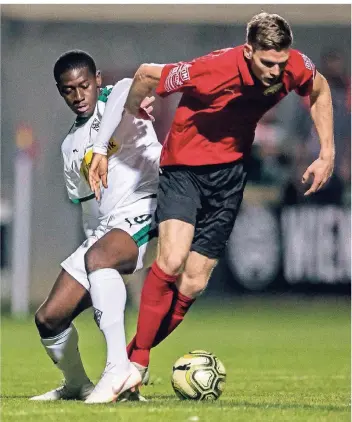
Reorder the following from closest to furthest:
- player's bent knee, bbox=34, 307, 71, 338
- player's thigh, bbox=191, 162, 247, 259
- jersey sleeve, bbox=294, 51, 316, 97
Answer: jersey sleeve, bbox=294, 51, 316, 97, player's bent knee, bbox=34, 307, 71, 338, player's thigh, bbox=191, 162, 247, 259

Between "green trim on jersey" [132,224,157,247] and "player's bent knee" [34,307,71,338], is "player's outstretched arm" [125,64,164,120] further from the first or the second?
"player's bent knee" [34,307,71,338]

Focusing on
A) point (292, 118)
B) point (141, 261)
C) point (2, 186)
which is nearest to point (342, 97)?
point (292, 118)

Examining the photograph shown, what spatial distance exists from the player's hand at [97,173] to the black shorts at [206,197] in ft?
1.58

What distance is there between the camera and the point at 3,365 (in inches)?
454

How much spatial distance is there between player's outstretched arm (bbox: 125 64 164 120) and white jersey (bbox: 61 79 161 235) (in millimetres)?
359

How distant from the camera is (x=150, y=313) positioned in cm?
850

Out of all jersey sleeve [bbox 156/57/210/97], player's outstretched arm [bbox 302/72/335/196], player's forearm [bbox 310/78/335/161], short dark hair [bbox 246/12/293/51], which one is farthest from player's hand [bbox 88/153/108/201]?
player's forearm [bbox 310/78/335/161]

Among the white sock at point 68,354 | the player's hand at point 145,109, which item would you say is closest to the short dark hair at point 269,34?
the player's hand at point 145,109

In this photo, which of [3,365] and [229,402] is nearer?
[229,402]

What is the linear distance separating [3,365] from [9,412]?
4.14m

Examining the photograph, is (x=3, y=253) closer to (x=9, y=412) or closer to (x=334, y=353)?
(x=334, y=353)

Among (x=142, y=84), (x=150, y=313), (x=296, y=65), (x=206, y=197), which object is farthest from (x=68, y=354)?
(x=296, y=65)

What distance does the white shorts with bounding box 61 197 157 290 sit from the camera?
334 inches

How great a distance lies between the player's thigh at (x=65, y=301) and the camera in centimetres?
844
